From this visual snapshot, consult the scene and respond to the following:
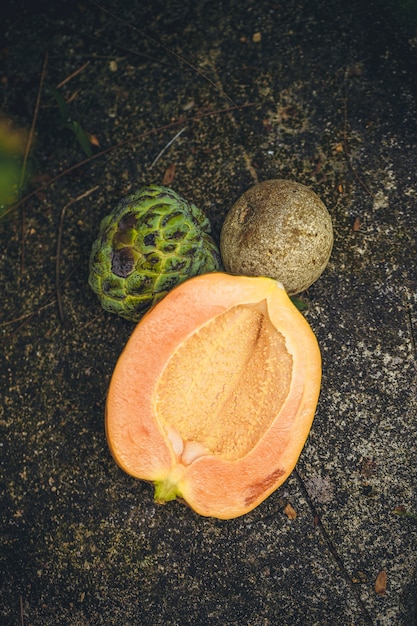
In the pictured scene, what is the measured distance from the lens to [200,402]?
6.66ft

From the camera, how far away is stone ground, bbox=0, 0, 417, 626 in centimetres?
215

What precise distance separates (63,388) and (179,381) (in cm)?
63

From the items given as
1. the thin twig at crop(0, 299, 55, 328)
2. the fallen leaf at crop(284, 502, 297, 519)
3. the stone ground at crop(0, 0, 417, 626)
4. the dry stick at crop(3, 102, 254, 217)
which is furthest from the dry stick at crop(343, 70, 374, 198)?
the thin twig at crop(0, 299, 55, 328)

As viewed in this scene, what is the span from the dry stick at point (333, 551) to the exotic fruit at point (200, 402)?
334 millimetres

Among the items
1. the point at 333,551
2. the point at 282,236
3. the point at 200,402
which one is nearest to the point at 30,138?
the point at 282,236

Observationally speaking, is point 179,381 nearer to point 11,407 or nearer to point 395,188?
point 11,407

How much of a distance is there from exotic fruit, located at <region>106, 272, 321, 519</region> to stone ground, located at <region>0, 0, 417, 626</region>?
37cm

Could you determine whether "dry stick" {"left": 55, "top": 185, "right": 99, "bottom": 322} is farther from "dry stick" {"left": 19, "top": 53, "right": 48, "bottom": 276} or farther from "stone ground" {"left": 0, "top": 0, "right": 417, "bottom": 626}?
"dry stick" {"left": 19, "top": 53, "right": 48, "bottom": 276}

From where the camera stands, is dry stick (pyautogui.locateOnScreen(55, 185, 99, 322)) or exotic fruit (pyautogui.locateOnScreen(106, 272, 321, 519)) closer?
exotic fruit (pyautogui.locateOnScreen(106, 272, 321, 519))

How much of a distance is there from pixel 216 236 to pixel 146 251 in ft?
1.80

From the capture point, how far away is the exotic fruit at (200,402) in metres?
1.80

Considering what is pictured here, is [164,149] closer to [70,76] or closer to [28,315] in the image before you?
[70,76]

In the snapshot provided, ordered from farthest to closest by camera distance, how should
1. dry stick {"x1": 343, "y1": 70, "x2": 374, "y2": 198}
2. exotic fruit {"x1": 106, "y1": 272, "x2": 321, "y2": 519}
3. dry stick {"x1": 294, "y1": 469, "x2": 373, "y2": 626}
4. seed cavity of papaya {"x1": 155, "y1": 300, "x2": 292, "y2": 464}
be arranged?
dry stick {"x1": 343, "y1": 70, "x2": 374, "y2": 198}, dry stick {"x1": 294, "y1": 469, "x2": 373, "y2": 626}, seed cavity of papaya {"x1": 155, "y1": 300, "x2": 292, "y2": 464}, exotic fruit {"x1": 106, "y1": 272, "x2": 321, "y2": 519}

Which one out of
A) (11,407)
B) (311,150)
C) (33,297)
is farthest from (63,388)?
(311,150)
